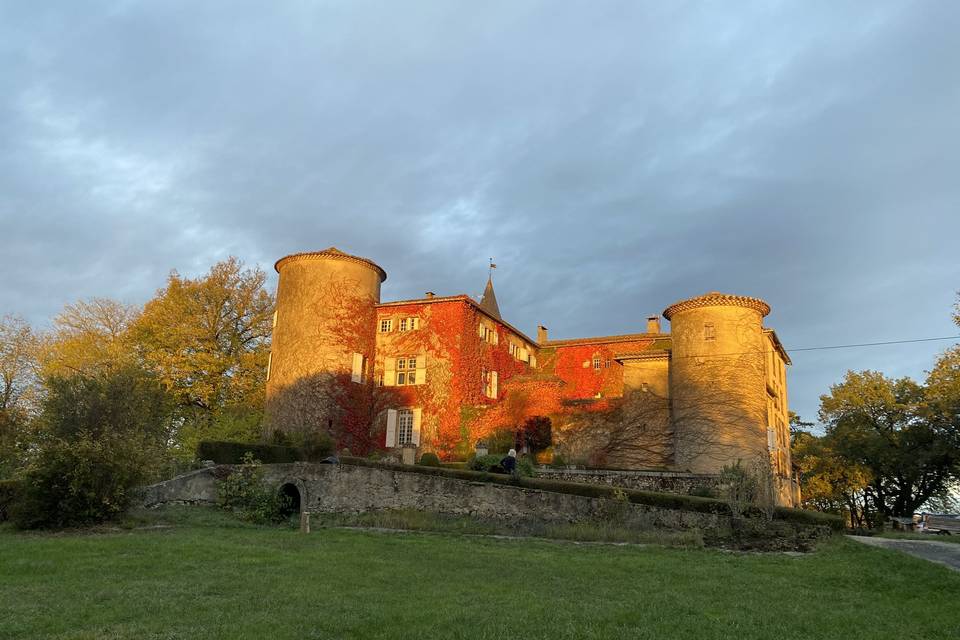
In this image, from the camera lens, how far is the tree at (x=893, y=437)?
119ft

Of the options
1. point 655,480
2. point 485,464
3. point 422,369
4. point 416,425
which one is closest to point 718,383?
point 655,480

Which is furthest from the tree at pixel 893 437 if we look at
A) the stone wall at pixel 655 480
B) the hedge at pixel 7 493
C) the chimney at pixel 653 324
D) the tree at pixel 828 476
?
the hedge at pixel 7 493

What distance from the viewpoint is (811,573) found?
1204cm

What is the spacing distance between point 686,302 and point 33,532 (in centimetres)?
2410

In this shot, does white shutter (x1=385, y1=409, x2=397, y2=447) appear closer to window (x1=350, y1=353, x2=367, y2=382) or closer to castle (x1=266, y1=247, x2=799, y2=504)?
castle (x1=266, y1=247, x2=799, y2=504)

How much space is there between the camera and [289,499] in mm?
21812

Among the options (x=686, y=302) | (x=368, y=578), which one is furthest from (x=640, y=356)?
(x=368, y=578)

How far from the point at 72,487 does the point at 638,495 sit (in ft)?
45.7

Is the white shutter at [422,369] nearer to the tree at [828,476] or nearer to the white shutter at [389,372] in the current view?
the white shutter at [389,372]

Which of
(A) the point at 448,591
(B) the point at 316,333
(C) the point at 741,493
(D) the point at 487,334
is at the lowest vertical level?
(A) the point at 448,591

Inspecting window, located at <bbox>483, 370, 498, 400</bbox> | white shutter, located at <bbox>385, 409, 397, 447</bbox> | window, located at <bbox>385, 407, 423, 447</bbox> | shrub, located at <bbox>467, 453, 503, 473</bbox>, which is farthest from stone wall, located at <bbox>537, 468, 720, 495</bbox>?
white shutter, located at <bbox>385, 409, 397, 447</bbox>

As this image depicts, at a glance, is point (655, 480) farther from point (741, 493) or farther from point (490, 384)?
point (490, 384)

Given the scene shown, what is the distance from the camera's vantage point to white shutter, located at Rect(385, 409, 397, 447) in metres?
34.0

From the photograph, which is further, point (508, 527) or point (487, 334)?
point (487, 334)
